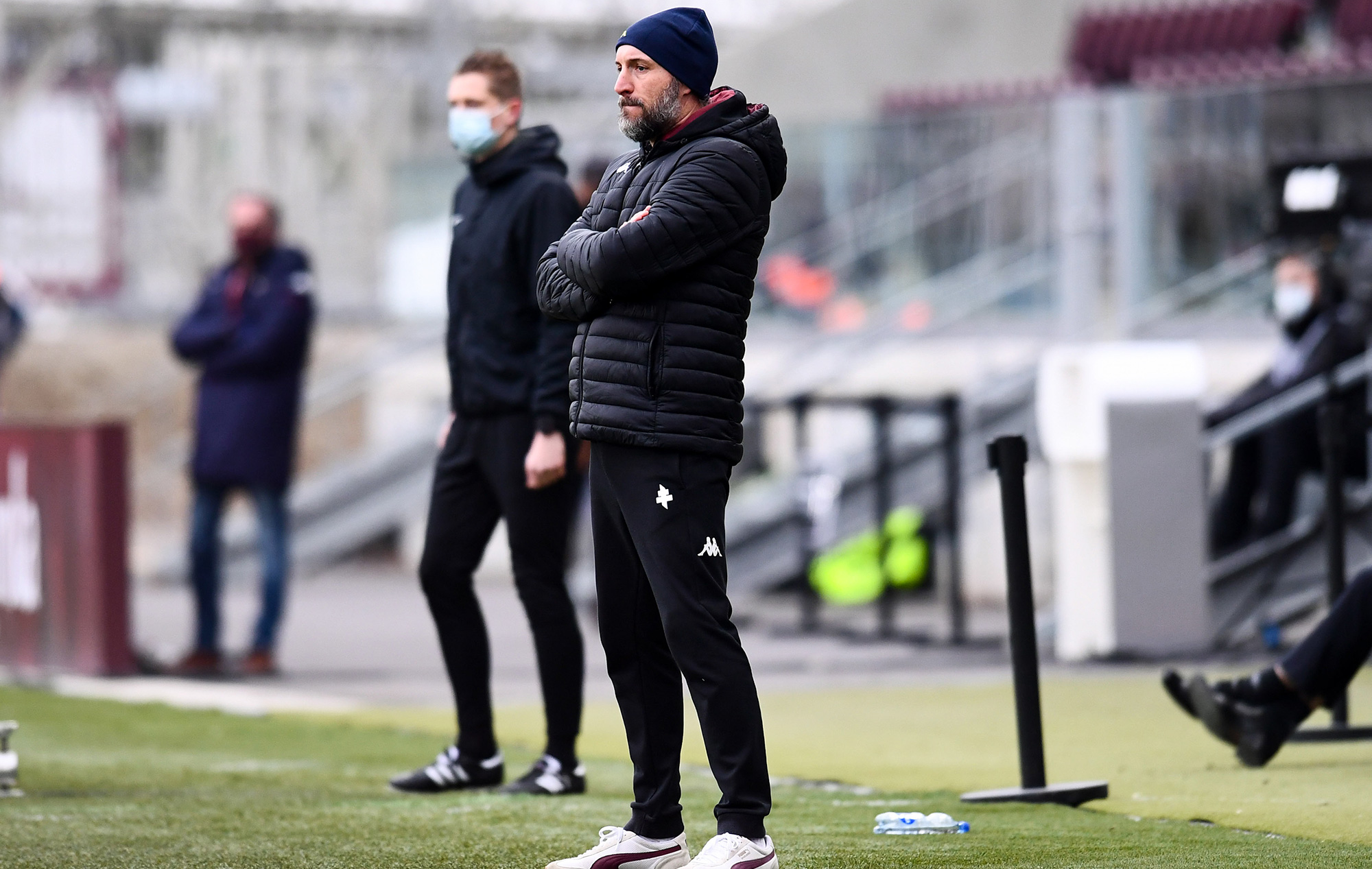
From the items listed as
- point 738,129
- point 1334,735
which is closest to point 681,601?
point 738,129

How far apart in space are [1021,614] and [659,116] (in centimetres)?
187

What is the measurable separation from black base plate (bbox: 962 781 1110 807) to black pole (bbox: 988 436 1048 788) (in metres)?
0.04

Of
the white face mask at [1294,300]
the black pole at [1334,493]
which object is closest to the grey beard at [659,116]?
the black pole at [1334,493]

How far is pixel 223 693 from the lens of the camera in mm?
9086

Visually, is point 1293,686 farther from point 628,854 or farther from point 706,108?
point 706,108

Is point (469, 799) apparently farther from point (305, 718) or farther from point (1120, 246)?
point (1120, 246)

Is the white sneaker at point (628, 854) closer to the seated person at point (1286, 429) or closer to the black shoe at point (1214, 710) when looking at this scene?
the black shoe at point (1214, 710)

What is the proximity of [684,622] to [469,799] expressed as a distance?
165 centimetres

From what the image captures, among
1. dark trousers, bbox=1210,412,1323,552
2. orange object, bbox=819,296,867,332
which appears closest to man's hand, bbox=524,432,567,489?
dark trousers, bbox=1210,412,1323,552

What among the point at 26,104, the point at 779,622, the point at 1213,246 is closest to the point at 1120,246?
the point at 1213,246

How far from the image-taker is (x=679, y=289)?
445 centimetres

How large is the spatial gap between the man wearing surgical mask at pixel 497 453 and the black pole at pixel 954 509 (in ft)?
16.1

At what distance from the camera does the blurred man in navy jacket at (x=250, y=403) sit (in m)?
9.80

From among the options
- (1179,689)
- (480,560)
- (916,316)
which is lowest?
(1179,689)
